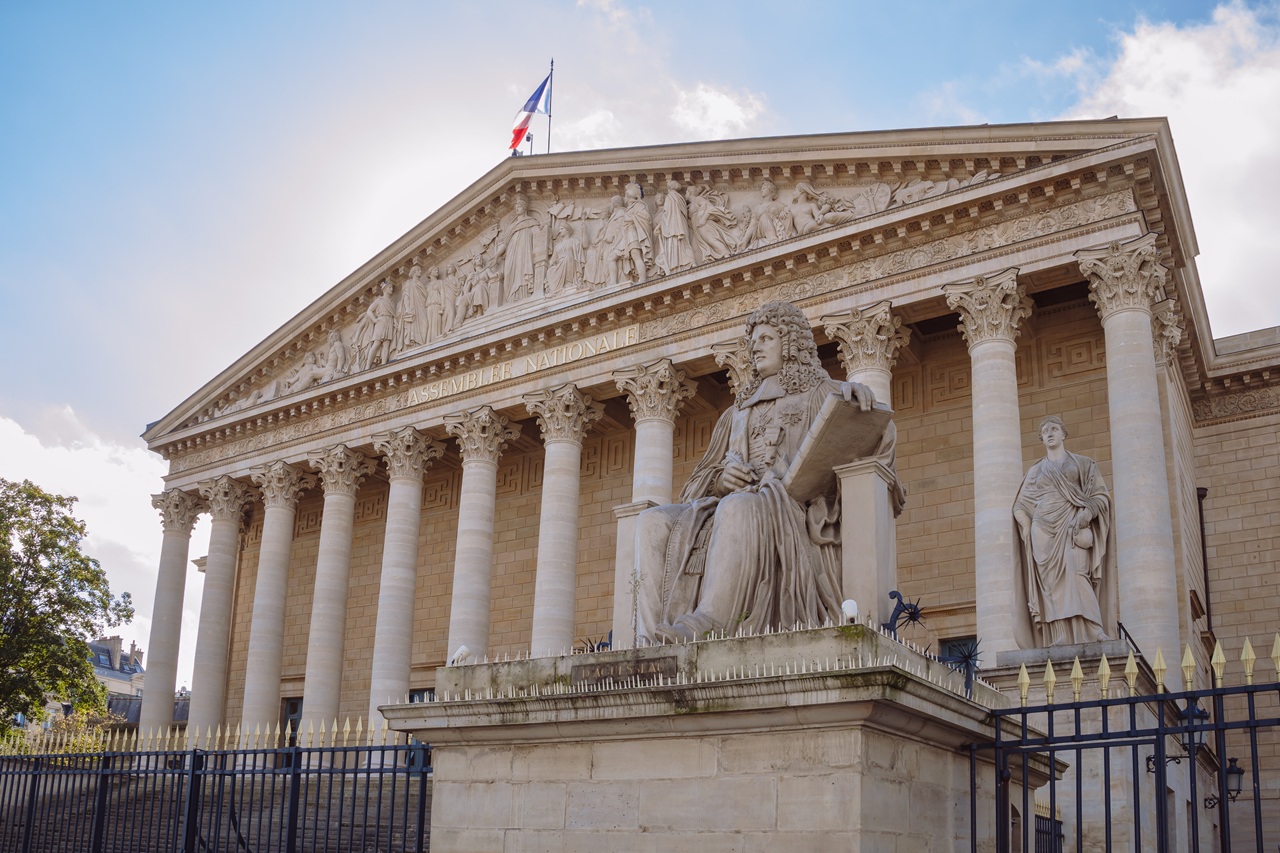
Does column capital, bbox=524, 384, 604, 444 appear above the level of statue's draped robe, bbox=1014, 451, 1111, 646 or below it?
above

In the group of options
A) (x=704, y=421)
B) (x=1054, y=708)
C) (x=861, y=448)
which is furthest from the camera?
(x=704, y=421)

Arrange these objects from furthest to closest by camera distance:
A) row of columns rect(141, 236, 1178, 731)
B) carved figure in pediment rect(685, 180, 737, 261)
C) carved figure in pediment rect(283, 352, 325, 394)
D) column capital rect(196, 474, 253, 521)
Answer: column capital rect(196, 474, 253, 521)
carved figure in pediment rect(283, 352, 325, 394)
carved figure in pediment rect(685, 180, 737, 261)
row of columns rect(141, 236, 1178, 731)

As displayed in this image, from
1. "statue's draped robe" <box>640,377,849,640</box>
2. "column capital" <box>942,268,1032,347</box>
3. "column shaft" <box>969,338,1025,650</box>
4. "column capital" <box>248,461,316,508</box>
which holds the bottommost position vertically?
"statue's draped robe" <box>640,377,849,640</box>

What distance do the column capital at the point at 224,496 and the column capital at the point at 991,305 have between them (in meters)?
20.0

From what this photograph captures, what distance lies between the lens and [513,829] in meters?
7.34

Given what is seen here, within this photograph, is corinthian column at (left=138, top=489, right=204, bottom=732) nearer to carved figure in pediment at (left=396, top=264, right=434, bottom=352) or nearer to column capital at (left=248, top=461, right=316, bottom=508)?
column capital at (left=248, top=461, right=316, bottom=508)

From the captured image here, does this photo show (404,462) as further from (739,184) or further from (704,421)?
(739,184)

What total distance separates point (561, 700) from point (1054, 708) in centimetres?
268

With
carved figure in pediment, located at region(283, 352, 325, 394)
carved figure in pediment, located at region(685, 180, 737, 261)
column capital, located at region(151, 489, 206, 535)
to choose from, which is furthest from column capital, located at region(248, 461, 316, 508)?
carved figure in pediment, located at region(685, 180, 737, 261)

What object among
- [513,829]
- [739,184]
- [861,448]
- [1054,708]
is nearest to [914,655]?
[1054,708]

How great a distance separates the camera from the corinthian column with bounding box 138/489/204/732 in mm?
32000

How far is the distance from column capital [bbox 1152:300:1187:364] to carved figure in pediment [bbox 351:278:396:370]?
1759 centimetres

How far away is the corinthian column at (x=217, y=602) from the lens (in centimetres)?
3166

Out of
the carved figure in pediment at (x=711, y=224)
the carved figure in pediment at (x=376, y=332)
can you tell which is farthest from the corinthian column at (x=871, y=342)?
the carved figure in pediment at (x=376, y=332)
